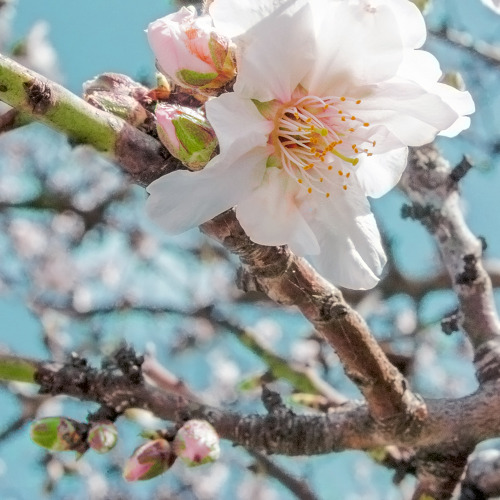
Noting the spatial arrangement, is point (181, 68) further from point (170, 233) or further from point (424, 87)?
point (424, 87)

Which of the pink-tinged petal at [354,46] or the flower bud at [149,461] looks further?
the flower bud at [149,461]

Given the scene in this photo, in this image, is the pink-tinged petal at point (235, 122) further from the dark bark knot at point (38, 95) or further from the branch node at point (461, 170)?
the branch node at point (461, 170)

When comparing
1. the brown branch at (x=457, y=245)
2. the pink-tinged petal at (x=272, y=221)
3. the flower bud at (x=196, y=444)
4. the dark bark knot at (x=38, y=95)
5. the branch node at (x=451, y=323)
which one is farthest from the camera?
the branch node at (x=451, y=323)

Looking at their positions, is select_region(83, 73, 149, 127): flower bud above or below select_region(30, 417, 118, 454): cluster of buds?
above

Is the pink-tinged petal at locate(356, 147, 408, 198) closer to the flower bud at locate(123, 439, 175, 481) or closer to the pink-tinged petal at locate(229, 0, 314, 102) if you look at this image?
the pink-tinged petal at locate(229, 0, 314, 102)


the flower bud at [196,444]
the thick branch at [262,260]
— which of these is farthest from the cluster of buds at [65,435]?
the thick branch at [262,260]

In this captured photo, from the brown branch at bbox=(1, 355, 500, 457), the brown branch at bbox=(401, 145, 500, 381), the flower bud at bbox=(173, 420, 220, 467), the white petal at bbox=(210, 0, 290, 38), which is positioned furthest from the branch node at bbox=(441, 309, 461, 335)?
the white petal at bbox=(210, 0, 290, 38)

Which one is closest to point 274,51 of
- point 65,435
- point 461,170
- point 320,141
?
point 320,141
